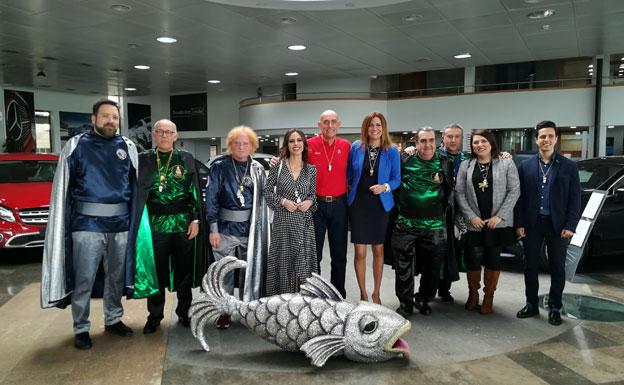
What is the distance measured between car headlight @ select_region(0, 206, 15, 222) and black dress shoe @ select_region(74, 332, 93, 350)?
335 centimetres

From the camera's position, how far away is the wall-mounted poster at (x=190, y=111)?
21203mm

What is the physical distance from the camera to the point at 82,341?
3396 mm

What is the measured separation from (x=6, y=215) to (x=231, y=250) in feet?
12.9

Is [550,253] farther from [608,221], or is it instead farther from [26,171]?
[26,171]

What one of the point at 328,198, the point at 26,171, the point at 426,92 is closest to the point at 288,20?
the point at 26,171

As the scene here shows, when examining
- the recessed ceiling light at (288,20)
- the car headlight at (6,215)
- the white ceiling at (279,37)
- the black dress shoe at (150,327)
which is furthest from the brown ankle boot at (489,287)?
the recessed ceiling light at (288,20)

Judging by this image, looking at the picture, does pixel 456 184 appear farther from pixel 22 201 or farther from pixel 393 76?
pixel 393 76

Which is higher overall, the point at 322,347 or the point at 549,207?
the point at 549,207

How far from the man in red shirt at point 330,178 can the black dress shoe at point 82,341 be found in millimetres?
1804

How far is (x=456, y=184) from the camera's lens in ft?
13.3

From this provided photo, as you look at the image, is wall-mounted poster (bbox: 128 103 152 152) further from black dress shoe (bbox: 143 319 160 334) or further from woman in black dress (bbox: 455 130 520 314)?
woman in black dress (bbox: 455 130 520 314)

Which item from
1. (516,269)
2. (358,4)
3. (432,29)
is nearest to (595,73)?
(432,29)

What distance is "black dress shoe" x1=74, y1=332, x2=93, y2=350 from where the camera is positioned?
3.38 meters

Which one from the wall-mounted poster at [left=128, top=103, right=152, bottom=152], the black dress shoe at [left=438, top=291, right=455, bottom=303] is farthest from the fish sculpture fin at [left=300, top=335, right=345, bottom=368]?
the wall-mounted poster at [left=128, top=103, right=152, bottom=152]
